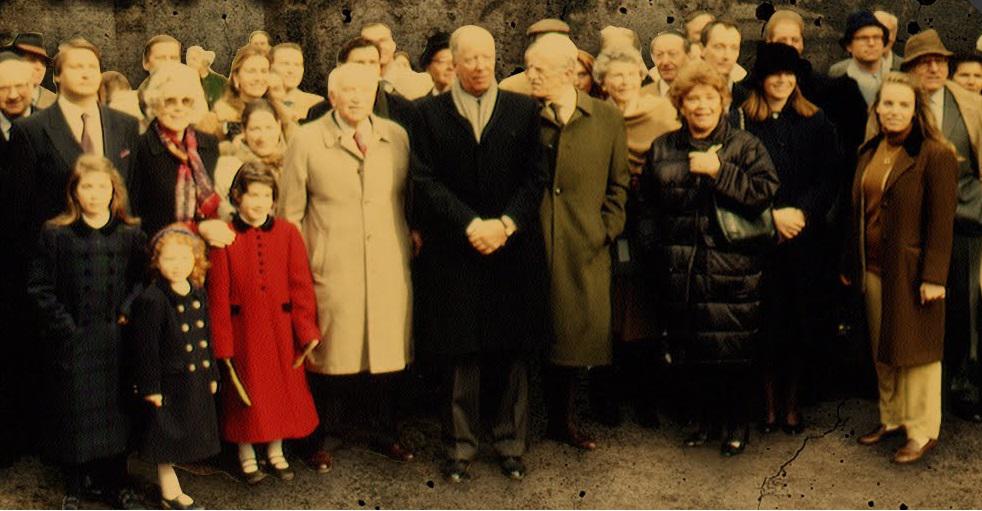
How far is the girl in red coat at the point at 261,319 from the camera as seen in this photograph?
20.9 ft

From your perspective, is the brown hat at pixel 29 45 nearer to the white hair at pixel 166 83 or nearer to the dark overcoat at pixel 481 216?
the white hair at pixel 166 83

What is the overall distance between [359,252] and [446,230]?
0.44 meters

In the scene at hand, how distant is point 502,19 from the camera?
31.5 ft

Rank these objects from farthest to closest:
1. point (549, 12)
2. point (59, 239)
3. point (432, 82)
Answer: point (549, 12)
point (432, 82)
point (59, 239)

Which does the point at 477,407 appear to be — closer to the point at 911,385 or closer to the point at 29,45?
the point at 911,385

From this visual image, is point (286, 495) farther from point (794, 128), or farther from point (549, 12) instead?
point (549, 12)

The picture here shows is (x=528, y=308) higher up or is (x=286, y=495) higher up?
(x=528, y=308)

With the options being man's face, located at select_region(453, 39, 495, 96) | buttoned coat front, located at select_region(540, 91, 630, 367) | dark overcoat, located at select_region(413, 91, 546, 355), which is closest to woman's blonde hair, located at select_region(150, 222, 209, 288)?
dark overcoat, located at select_region(413, 91, 546, 355)

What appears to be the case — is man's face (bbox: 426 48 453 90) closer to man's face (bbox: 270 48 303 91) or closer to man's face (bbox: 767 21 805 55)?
man's face (bbox: 270 48 303 91)

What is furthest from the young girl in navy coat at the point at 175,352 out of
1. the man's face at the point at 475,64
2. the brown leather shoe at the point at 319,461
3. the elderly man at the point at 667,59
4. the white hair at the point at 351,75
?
the elderly man at the point at 667,59

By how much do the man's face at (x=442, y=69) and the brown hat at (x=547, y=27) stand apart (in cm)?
121

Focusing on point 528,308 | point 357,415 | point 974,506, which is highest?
point 528,308

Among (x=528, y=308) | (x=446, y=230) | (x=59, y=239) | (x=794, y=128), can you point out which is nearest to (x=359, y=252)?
(x=446, y=230)

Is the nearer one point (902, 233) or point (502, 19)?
point (902, 233)
